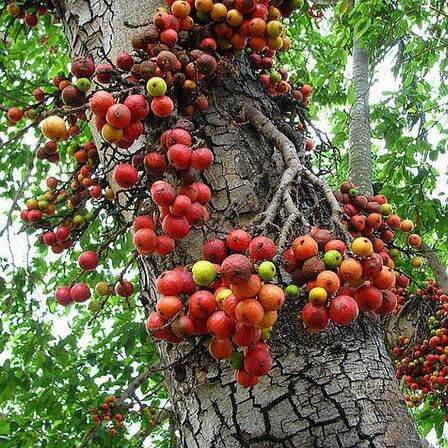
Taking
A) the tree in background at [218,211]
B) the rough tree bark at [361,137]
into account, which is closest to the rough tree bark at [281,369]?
the tree in background at [218,211]

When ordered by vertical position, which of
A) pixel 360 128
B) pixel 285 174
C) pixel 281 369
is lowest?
pixel 281 369

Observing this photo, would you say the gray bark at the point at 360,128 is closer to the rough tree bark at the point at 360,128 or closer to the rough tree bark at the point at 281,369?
the rough tree bark at the point at 360,128

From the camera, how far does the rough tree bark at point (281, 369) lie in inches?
52.5

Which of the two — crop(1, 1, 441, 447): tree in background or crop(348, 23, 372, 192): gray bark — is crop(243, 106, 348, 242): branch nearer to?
crop(1, 1, 441, 447): tree in background

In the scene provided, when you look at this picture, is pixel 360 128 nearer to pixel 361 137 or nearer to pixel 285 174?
pixel 361 137

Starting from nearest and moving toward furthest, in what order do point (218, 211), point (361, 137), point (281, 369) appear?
point (281, 369) < point (218, 211) < point (361, 137)

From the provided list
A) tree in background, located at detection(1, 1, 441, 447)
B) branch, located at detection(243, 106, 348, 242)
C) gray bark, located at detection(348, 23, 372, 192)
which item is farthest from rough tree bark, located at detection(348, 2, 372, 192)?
branch, located at detection(243, 106, 348, 242)

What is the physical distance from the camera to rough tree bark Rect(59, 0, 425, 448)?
1334 millimetres

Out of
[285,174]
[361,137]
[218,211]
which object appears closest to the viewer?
[285,174]

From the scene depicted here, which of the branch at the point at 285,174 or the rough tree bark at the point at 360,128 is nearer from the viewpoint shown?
the branch at the point at 285,174

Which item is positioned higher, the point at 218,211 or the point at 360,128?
the point at 360,128

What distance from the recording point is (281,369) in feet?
4.65

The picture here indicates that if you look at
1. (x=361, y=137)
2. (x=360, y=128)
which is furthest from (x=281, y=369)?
(x=360, y=128)

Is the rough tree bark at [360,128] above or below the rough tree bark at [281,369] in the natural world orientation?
above
